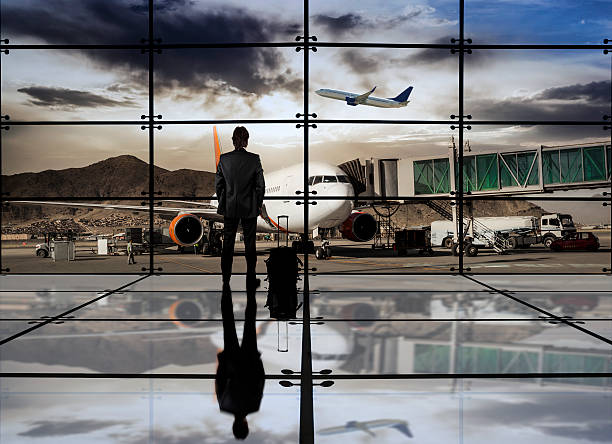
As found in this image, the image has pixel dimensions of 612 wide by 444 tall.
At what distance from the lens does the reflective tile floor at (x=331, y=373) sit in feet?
5.55

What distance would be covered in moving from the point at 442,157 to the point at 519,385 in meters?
20.6

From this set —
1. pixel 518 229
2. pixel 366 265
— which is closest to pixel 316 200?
pixel 366 265

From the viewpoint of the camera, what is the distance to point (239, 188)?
12.6 ft

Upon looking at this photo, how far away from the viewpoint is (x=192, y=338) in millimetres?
2998

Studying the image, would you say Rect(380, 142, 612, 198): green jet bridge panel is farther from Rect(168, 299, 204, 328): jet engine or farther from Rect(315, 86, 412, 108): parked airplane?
Rect(168, 299, 204, 328): jet engine

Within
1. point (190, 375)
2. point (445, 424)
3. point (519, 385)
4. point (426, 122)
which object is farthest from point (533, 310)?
point (426, 122)

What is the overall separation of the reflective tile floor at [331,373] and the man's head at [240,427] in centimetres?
2

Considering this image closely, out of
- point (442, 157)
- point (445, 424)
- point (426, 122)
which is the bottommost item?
point (445, 424)

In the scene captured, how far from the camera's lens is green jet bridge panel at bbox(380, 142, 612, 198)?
1925 centimetres

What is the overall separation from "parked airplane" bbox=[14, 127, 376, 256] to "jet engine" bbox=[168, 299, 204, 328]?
21.3 ft

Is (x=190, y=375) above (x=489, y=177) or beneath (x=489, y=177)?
beneath

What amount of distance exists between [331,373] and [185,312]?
1.97 metres

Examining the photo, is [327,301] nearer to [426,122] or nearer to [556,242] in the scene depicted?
[426,122]

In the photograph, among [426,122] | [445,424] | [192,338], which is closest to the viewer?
[445,424]
